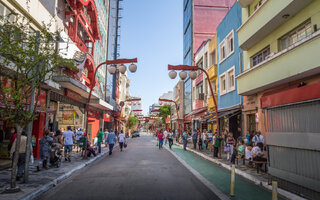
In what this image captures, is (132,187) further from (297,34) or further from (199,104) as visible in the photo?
(199,104)

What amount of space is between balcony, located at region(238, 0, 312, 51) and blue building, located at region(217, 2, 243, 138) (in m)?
2.97

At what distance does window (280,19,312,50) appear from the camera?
36.5 ft

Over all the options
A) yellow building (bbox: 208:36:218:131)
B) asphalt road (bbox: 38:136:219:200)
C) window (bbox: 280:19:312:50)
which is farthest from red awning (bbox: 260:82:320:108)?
yellow building (bbox: 208:36:218:131)

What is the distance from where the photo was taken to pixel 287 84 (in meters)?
12.3

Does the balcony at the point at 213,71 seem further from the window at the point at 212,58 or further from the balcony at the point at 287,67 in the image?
the balcony at the point at 287,67

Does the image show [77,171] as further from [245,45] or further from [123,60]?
[245,45]

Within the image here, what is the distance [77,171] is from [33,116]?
426 centimetres

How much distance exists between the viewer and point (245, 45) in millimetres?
16344

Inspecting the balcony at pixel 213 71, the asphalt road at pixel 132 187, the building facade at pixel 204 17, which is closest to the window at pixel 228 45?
the balcony at pixel 213 71

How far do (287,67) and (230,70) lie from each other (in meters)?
9.60

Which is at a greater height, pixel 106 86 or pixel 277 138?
pixel 106 86

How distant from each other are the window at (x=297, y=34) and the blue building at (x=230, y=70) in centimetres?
525

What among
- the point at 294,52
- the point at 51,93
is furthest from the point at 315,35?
the point at 51,93

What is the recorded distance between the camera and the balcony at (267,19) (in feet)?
36.9
